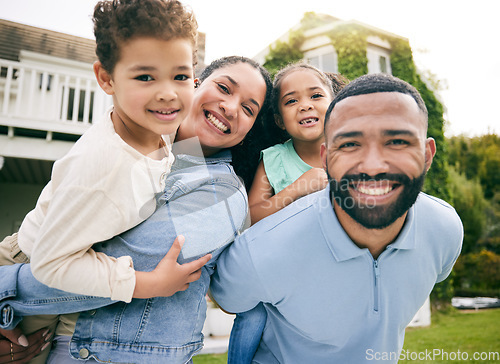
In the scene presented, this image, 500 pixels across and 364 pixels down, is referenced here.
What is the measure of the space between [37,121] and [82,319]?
6738 mm

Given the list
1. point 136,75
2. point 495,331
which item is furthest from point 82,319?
point 495,331

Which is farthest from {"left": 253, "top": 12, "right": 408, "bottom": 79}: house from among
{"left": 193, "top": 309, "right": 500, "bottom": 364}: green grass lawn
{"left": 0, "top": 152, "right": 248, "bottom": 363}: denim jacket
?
{"left": 0, "top": 152, "right": 248, "bottom": 363}: denim jacket

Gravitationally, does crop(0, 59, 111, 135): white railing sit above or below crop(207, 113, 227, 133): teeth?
above

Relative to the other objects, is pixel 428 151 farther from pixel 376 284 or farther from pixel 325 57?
pixel 325 57

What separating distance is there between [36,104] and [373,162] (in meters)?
9.13

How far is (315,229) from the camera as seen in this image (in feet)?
5.75

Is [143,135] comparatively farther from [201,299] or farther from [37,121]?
[37,121]

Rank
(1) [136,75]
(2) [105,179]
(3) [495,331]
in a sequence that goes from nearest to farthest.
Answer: (2) [105,179]
(1) [136,75]
(3) [495,331]

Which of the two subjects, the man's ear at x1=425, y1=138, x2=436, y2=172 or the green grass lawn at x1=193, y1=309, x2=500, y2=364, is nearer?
the man's ear at x1=425, y1=138, x2=436, y2=172

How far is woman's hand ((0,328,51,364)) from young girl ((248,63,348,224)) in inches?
45.1

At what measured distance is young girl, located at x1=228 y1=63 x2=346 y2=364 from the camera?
80.8 inches

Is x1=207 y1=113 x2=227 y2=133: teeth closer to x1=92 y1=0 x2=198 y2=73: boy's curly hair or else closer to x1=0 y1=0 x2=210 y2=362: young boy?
x1=0 y1=0 x2=210 y2=362: young boy

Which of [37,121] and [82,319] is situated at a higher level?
[37,121]

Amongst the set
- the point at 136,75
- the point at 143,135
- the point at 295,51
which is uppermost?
the point at 295,51
